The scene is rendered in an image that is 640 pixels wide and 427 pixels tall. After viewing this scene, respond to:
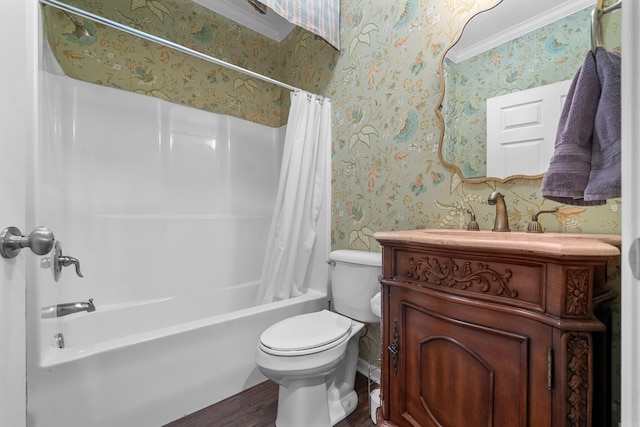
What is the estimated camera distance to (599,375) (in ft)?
2.68

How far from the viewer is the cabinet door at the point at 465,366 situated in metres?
0.67

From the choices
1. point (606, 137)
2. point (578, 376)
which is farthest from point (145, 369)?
point (606, 137)

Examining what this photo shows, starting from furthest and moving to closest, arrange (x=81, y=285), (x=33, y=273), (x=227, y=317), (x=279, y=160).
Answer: (x=279, y=160)
(x=81, y=285)
(x=227, y=317)
(x=33, y=273)

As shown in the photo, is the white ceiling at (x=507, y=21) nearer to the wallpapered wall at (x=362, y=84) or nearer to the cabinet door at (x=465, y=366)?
the wallpapered wall at (x=362, y=84)

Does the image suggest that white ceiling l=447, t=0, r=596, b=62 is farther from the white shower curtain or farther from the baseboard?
the baseboard

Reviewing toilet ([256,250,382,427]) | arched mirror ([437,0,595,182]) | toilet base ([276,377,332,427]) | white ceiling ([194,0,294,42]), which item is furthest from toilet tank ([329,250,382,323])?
white ceiling ([194,0,294,42])

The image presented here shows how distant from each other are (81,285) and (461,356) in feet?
6.83

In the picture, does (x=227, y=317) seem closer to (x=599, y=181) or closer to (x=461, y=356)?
(x=461, y=356)

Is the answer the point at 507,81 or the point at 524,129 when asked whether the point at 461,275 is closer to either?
the point at 524,129

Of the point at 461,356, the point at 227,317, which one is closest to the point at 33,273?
the point at 227,317

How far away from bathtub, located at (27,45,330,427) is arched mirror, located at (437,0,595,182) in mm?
983

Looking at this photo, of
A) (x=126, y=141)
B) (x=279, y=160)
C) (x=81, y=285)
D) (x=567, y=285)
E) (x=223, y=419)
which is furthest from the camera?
(x=279, y=160)

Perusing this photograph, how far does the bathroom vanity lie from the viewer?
62 cm

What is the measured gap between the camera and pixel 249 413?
56.6 inches
